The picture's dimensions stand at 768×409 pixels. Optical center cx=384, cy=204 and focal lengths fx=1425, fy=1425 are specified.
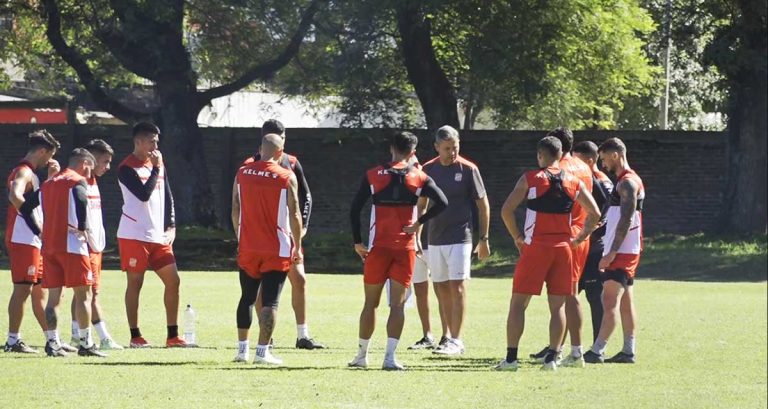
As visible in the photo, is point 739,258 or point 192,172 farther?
point 192,172

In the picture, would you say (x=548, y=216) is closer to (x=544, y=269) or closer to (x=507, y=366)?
(x=544, y=269)

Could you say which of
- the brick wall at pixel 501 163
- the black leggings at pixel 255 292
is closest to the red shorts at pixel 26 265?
the black leggings at pixel 255 292

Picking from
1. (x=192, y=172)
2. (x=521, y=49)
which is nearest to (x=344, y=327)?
(x=521, y=49)

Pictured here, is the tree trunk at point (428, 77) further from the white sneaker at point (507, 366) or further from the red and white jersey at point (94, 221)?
the white sneaker at point (507, 366)

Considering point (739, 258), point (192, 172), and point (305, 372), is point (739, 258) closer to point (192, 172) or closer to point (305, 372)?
point (192, 172)

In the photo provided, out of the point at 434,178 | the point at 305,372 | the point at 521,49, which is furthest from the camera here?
the point at 521,49

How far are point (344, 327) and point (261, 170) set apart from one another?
4.96 metres

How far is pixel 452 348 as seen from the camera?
13.8 meters

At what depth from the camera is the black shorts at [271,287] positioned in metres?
12.3

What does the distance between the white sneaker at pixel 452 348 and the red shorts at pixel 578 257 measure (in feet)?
4.98

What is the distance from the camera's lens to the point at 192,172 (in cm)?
3431

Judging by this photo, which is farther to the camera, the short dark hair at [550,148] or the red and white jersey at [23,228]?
the red and white jersey at [23,228]

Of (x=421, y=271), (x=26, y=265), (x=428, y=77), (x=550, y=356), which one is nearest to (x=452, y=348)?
(x=421, y=271)

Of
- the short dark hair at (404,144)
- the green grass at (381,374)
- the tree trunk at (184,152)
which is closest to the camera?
the green grass at (381,374)
